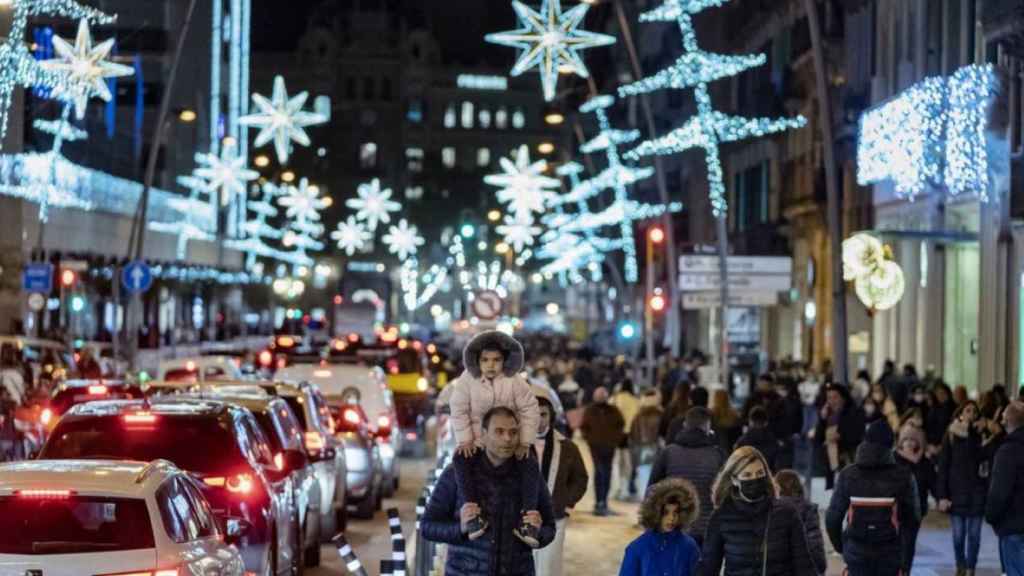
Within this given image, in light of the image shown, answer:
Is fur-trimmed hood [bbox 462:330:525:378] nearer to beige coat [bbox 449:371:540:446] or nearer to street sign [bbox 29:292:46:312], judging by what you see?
beige coat [bbox 449:371:540:446]

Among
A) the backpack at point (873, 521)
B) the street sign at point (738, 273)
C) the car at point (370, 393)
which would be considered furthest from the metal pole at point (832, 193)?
the backpack at point (873, 521)

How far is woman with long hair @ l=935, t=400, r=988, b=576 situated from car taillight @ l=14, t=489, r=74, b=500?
386 inches

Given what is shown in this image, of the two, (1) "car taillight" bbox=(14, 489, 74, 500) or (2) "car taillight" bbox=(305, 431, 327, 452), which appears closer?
(1) "car taillight" bbox=(14, 489, 74, 500)

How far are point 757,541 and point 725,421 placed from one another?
12.0 meters

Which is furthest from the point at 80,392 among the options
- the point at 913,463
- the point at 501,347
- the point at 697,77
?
the point at 697,77

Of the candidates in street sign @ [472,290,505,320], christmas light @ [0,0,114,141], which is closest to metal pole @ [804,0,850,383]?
street sign @ [472,290,505,320]

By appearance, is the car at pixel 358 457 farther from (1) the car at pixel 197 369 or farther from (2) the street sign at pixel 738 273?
(2) the street sign at pixel 738 273

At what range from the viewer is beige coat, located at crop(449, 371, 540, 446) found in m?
12.5

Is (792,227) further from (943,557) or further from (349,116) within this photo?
(349,116)

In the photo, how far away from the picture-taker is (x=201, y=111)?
293 feet

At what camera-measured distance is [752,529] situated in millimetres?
10898

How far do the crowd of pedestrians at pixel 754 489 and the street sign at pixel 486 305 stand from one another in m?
1.78

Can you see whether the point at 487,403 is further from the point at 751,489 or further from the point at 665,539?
the point at 665,539

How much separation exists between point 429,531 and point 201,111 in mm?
80603
